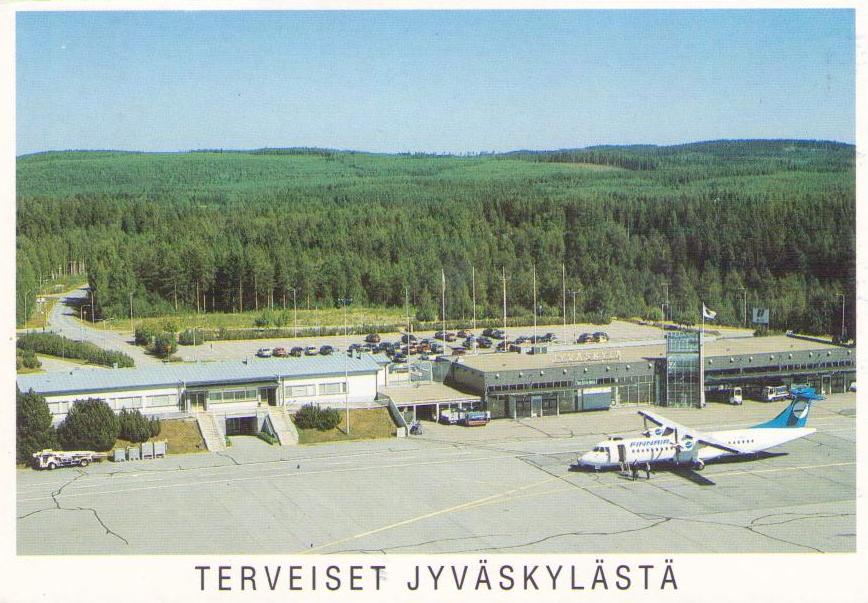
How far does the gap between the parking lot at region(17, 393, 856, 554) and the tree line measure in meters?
30.9

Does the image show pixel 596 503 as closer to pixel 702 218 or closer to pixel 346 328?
pixel 346 328

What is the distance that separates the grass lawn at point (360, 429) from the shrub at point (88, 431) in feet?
26.1

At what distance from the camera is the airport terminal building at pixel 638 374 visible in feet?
153

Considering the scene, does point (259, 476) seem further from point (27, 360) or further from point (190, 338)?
point (190, 338)

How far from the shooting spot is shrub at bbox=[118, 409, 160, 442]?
3947cm

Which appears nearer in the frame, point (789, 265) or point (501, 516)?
point (501, 516)

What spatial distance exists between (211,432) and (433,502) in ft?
43.8

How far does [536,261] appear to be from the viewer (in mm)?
83188

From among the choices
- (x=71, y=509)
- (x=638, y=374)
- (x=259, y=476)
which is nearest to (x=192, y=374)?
(x=259, y=476)

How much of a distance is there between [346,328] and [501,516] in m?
38.4

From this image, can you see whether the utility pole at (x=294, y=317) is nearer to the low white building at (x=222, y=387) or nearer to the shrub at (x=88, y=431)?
the low white building at (x=222, y=387)

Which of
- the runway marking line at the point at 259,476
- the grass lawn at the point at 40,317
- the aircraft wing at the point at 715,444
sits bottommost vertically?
the runway marking line at the point at 259,476

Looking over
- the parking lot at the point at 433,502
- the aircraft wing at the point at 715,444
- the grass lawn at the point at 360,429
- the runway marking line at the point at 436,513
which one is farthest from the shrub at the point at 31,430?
the aircraft wing at the point at 715,444
